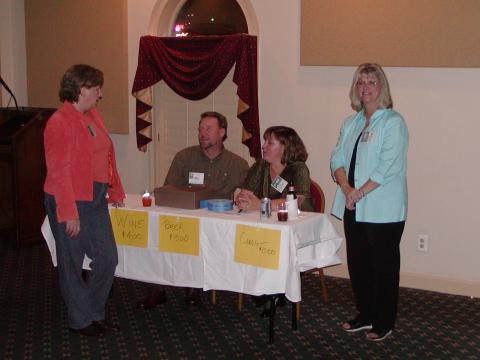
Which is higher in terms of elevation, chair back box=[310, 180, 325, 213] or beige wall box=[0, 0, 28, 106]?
beige wall box=[0, 0, 28, 106]

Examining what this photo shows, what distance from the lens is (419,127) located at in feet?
15.2

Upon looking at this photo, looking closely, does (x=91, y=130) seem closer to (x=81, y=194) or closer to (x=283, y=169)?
(x=81, y=194)

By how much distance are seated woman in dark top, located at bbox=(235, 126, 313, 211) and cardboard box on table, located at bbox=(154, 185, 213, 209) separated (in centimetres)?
20

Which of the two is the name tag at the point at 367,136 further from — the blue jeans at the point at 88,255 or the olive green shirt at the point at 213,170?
the blue jeans at the point at 88,255

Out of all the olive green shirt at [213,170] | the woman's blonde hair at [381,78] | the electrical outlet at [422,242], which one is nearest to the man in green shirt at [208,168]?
the olive green shirt at [213,170]

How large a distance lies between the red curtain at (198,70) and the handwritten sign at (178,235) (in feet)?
5.02

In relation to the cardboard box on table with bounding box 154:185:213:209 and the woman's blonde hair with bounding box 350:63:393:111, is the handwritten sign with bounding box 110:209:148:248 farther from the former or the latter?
the woman's blonde hair with bounding box 350:63:393:111

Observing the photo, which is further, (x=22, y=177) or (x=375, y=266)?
(x=22, y=177)

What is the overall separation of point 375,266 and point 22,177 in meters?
3.31

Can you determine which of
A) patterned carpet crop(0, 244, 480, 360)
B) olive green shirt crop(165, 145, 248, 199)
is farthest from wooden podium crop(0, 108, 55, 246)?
olive green shirt crop(165, 145, 248, 199)

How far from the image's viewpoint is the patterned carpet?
3645mm

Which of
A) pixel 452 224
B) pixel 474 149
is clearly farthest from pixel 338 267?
pixel 474 149

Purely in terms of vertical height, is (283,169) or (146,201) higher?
(283,169)

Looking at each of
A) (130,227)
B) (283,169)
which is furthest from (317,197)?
(130,227)
